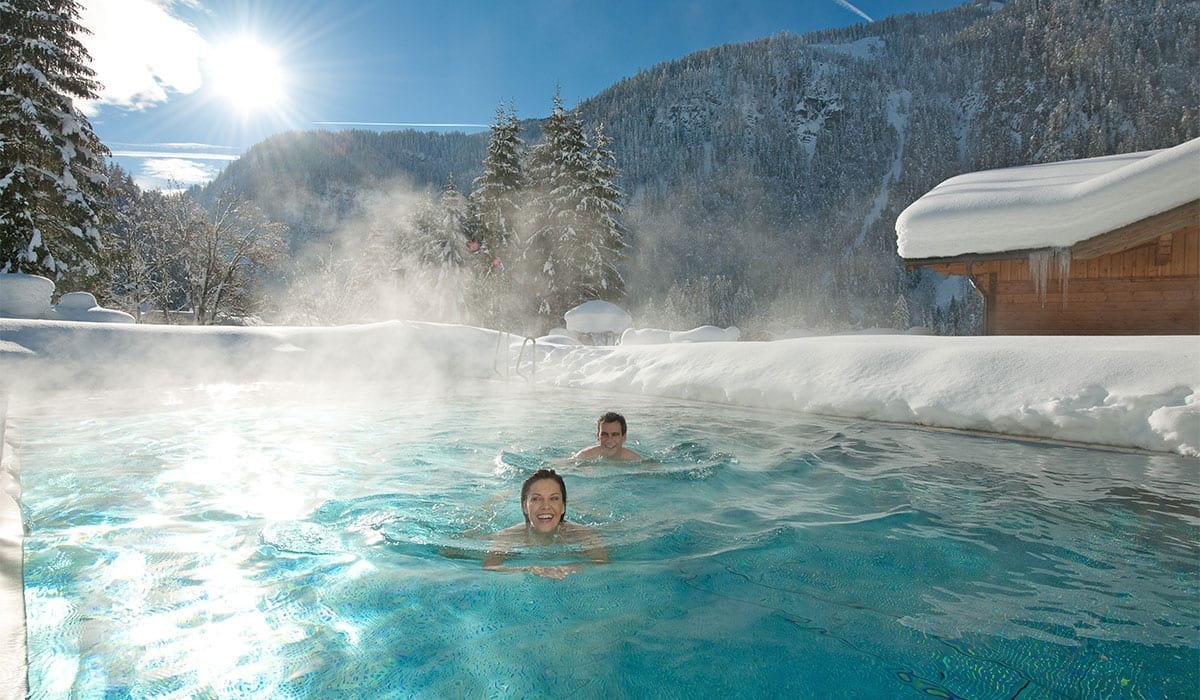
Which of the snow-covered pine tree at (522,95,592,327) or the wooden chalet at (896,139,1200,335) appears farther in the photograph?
the snow-covered pine tree at (522,95,592,327)

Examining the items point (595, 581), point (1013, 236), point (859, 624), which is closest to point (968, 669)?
point (859, 624)

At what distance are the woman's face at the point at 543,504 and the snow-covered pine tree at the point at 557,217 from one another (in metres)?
24.0

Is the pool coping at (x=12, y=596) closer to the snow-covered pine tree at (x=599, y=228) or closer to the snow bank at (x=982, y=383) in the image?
the snow bank at (x=982, y=383)

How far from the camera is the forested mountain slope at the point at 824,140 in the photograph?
2837 inches

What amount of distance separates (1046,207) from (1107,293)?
2.14m

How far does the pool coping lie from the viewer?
6.37ft

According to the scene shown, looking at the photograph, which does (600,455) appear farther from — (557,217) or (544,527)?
(557,217)

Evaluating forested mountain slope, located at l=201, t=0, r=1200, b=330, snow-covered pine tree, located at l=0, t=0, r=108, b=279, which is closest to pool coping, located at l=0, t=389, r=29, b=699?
snow-covered pine tree, located at l=0, t=0, r=108, b=279

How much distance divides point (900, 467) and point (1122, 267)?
735 cm

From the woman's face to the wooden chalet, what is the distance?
8904 mm

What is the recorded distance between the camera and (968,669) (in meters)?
2.14

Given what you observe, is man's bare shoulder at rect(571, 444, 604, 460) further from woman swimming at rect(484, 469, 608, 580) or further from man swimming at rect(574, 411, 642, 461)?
woman swimming at rect(484, 469, 608, 580)

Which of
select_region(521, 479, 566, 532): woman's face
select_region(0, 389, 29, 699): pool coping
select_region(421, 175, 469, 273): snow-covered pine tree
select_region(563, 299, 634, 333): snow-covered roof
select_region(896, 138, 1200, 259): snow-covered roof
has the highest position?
select_region(421, 175, 469, 273): snow-covered pine tree

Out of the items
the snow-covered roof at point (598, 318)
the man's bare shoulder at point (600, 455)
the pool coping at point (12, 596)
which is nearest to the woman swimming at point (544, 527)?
the pool coping at point (12, 596)
